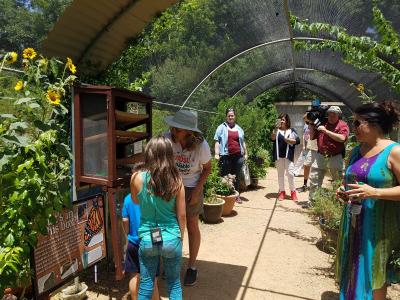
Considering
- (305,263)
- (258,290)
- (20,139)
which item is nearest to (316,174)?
(305,263)

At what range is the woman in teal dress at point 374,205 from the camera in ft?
8.29

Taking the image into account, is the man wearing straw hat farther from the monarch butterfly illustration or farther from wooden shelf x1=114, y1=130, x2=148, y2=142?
the monarch butterfly illustration

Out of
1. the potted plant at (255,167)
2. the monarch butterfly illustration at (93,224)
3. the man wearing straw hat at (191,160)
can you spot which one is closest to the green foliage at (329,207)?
the man wearing straw hat at (191,160)

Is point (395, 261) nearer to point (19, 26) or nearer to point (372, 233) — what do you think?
point (372, 233)

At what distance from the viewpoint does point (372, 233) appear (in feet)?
8.57

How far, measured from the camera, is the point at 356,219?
2738 mm

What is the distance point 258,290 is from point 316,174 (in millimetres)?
3256

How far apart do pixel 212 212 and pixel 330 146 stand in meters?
2.25

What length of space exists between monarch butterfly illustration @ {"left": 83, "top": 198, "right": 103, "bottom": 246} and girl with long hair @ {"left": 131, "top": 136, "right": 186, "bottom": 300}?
2.31 feet

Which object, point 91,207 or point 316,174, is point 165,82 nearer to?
point 316,174

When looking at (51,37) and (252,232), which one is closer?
(51,37)

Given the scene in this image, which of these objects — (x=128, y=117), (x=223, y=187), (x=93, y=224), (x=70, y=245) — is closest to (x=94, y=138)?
(x=128, y=117)

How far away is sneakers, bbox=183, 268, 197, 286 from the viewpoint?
12.4ft

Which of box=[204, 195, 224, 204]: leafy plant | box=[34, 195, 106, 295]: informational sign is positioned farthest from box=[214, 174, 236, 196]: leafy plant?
box=[34, 195, 106, 295]: informational sign
